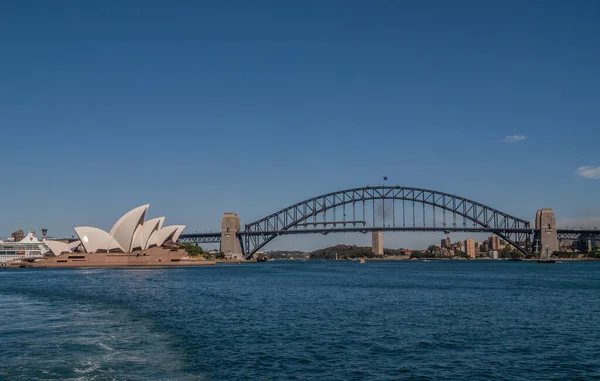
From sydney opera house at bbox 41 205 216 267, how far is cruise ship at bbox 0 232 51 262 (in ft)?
90.7

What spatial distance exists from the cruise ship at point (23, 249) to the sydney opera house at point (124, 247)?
2764 centimetres

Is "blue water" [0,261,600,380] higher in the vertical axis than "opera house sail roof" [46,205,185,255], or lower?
lower

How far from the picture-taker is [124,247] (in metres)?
89.3

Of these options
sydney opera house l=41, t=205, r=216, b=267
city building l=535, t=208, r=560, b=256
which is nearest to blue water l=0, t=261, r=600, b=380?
sydney opera house l=41, t=205, r=216, b=267

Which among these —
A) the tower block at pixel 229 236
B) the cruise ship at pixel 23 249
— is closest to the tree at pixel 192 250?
the tower block at pixel 229 236

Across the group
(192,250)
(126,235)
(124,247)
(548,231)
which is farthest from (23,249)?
(548,231)

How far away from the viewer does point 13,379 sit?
12344 millimetres

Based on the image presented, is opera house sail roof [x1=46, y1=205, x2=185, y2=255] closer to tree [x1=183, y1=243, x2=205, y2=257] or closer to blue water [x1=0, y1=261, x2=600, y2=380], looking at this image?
tree [x1=183, y1=243, x2=205, y2=257]

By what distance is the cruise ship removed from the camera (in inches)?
4729

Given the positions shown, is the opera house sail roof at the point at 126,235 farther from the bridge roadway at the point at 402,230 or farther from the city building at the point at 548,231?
the city building at the point at 548,231

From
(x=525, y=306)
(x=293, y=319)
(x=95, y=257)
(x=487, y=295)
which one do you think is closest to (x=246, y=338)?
(x=293, y=319)

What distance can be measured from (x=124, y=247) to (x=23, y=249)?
165ft

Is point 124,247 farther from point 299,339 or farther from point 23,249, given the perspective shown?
point 299,339

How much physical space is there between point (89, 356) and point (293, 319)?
963cm
